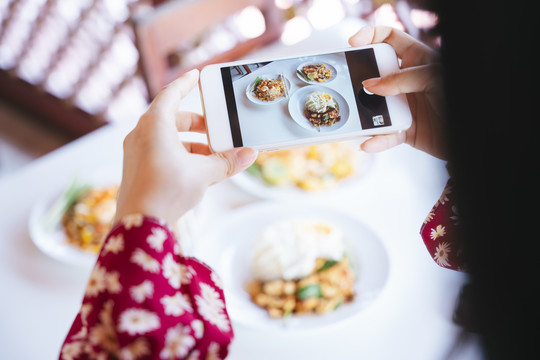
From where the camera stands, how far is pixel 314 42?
42.4 inches

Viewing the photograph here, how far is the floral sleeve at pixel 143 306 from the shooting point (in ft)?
1.23

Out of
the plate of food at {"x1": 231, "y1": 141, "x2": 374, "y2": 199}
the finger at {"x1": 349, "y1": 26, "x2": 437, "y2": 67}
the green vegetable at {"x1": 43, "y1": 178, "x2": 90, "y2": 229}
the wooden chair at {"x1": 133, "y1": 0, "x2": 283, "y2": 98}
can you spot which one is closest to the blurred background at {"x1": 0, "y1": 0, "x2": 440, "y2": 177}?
the wooden chair at {"x1": 133, "y1": 0, "x2": 283, "y2": 98}

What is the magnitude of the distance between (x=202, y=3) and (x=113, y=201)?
483mm

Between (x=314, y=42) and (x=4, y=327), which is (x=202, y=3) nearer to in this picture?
(x=314, y=42)

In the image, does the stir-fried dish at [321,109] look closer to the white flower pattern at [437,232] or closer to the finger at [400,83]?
the finger at [400,83]

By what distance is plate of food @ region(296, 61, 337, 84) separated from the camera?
52 centimetres

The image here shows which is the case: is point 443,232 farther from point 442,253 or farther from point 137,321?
point 137,321

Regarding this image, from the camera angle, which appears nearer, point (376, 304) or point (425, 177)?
point (376, 304)

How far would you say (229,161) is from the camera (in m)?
0.48

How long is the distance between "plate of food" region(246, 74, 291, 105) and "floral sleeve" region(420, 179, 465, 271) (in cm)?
20

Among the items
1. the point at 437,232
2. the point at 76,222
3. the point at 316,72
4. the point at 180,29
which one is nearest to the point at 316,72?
the point at 316,72

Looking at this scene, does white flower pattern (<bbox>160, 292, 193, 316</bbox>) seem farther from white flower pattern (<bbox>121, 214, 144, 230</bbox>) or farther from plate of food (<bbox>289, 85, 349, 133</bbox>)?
plate of food (<bbox>289, 85, 349, 133</bbox>)

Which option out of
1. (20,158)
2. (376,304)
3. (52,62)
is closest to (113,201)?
(376,304)

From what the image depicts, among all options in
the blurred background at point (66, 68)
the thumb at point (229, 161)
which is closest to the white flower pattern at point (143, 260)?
the thumb at point (229, 161)
